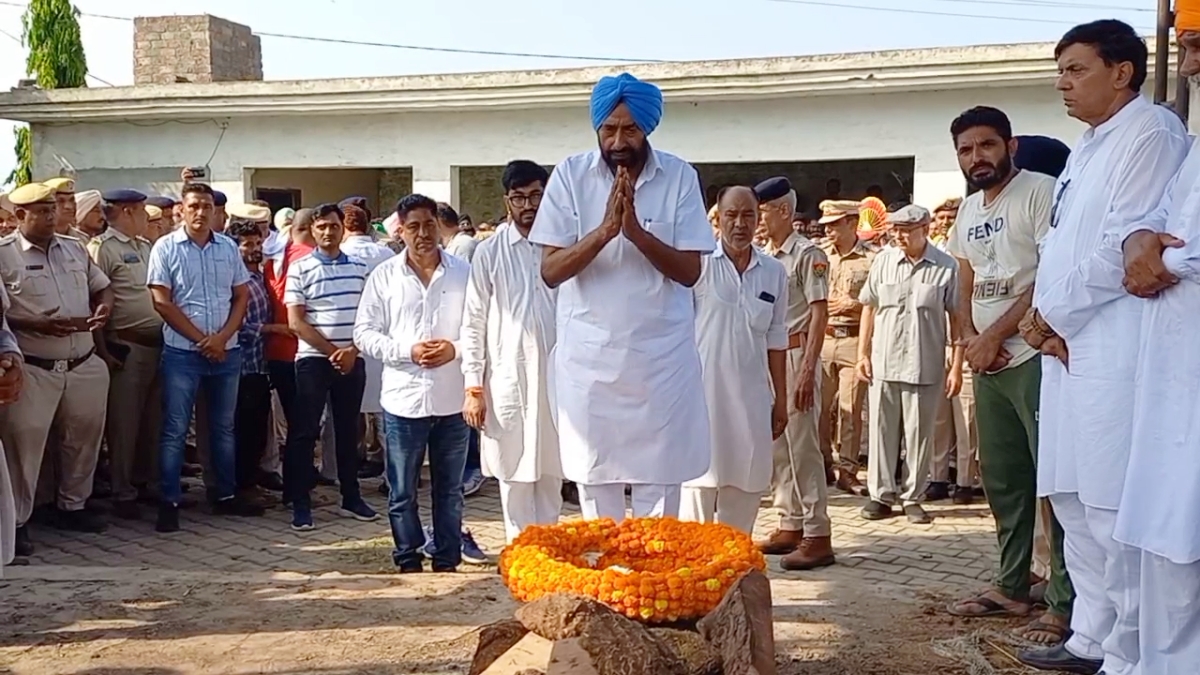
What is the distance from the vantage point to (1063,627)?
4.69m

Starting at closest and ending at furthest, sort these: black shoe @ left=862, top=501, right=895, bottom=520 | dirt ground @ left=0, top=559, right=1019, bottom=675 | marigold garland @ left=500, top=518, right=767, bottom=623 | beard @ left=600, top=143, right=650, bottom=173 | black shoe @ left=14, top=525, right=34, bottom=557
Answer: marigold garland @ left=500, top=518, right=767, bottom=623
beard @ left=600, top=143, right=650, bottom=173
dirt ground @ left=0, top=559, right=1019, bottom=675
black shoe @ left=14, top=525, right=34, bottom=557
black shoe @ left=862, top=501, right=895, bottom=520

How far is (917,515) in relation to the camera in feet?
24.7

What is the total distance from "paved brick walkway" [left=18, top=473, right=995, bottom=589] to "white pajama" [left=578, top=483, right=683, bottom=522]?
1.81 metres

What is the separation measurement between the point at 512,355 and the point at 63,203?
3.58 meters

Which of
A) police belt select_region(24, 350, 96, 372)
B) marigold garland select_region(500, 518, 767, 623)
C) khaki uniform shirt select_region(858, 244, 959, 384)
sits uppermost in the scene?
khaki uniform shirt select_region(858, 244, 959, 384)

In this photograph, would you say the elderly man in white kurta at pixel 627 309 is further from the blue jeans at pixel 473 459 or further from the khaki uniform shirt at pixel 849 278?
the khaki uniform shirt at pixel 849 278

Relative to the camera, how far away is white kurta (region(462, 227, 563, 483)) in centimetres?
563

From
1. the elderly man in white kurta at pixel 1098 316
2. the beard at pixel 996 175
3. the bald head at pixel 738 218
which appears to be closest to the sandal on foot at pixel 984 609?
the elderly man in white kurta at pixel 1098 316

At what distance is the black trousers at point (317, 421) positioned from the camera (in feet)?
24.2

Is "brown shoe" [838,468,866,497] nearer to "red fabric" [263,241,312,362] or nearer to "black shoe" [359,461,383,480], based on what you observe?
"black shoe" [359,461,383,480]

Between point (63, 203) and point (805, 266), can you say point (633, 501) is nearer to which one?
point (805, 266)

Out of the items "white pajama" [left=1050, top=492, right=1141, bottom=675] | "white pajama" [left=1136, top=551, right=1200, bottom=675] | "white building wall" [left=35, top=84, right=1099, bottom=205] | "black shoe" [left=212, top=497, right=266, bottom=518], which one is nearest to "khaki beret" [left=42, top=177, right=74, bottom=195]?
"black shoe" [left=212, top=497, right=266, bottom=518]

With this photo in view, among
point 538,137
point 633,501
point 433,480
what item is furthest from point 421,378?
point 538,137

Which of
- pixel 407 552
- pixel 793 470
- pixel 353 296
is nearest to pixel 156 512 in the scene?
pixel 353 296
